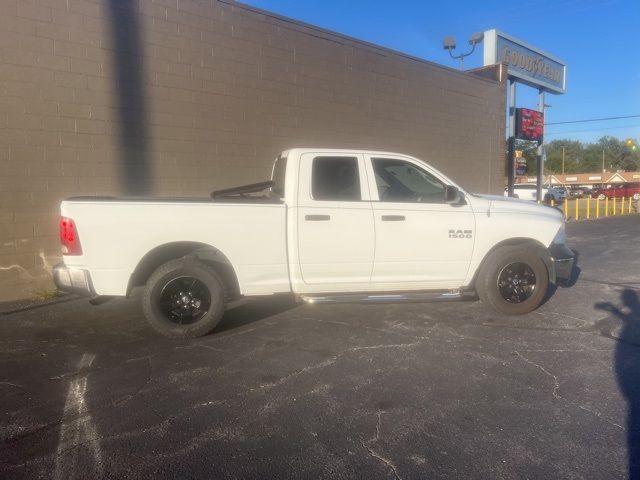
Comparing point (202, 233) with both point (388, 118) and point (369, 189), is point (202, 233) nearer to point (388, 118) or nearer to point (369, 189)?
point (369, 189)

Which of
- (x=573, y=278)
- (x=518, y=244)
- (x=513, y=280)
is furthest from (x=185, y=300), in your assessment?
(x=573, y=278)

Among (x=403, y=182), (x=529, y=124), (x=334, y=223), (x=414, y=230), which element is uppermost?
(x=529, y=124)

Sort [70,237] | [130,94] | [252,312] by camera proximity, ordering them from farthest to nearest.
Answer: [130,94] → [252,312] → [70,237]

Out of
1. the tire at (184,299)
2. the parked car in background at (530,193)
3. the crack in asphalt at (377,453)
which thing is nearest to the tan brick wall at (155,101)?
the tire at (184,299)

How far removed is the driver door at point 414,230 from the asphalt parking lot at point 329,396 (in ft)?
1.89

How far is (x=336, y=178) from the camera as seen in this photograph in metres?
5.69

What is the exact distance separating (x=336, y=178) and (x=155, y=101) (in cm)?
420

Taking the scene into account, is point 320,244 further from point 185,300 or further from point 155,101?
point 155,101

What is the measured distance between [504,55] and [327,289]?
15.7 metres

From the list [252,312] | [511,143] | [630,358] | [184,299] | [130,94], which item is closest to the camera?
[630,358]

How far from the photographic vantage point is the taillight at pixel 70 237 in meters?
4.86

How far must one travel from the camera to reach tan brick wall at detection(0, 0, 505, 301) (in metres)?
7.12

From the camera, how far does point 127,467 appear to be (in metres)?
2.94

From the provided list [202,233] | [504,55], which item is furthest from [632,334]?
[504,55]
